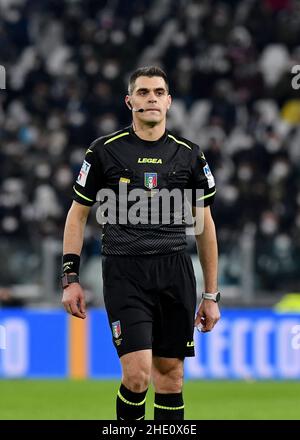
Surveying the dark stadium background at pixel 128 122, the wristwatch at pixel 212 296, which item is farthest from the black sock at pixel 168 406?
the dark stadium background at pixel 128 122

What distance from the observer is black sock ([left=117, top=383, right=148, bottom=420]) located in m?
7.01

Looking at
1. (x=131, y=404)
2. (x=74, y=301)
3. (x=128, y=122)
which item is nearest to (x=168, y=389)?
(x=131, y=404)

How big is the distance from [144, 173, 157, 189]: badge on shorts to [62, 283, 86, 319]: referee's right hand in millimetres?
722

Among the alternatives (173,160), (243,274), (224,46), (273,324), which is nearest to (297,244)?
(243,274)

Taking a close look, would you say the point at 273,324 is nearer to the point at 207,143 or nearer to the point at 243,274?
the point at 243,274

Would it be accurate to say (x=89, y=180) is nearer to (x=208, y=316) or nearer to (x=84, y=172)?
(x=84, y=172)

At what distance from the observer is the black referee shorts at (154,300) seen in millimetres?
7082

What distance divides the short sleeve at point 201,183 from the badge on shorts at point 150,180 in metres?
0.29

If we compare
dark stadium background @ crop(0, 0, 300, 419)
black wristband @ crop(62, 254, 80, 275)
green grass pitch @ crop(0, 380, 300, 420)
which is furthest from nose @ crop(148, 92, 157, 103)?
dark stadium background @ crop(0, 0, 300, 419)

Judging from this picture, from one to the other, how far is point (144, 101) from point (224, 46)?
13.0 metres

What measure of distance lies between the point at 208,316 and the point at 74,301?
86 cm

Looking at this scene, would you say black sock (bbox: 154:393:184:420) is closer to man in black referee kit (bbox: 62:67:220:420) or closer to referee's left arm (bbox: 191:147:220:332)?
man in black referee kit (bbox: 62:67:220:420)

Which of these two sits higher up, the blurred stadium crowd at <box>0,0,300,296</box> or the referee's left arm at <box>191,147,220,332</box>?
the blurred stadium crowd at <box>0,0,300,296</box>

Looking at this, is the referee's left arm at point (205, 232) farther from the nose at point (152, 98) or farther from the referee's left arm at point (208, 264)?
the nose at point (152, 98)
